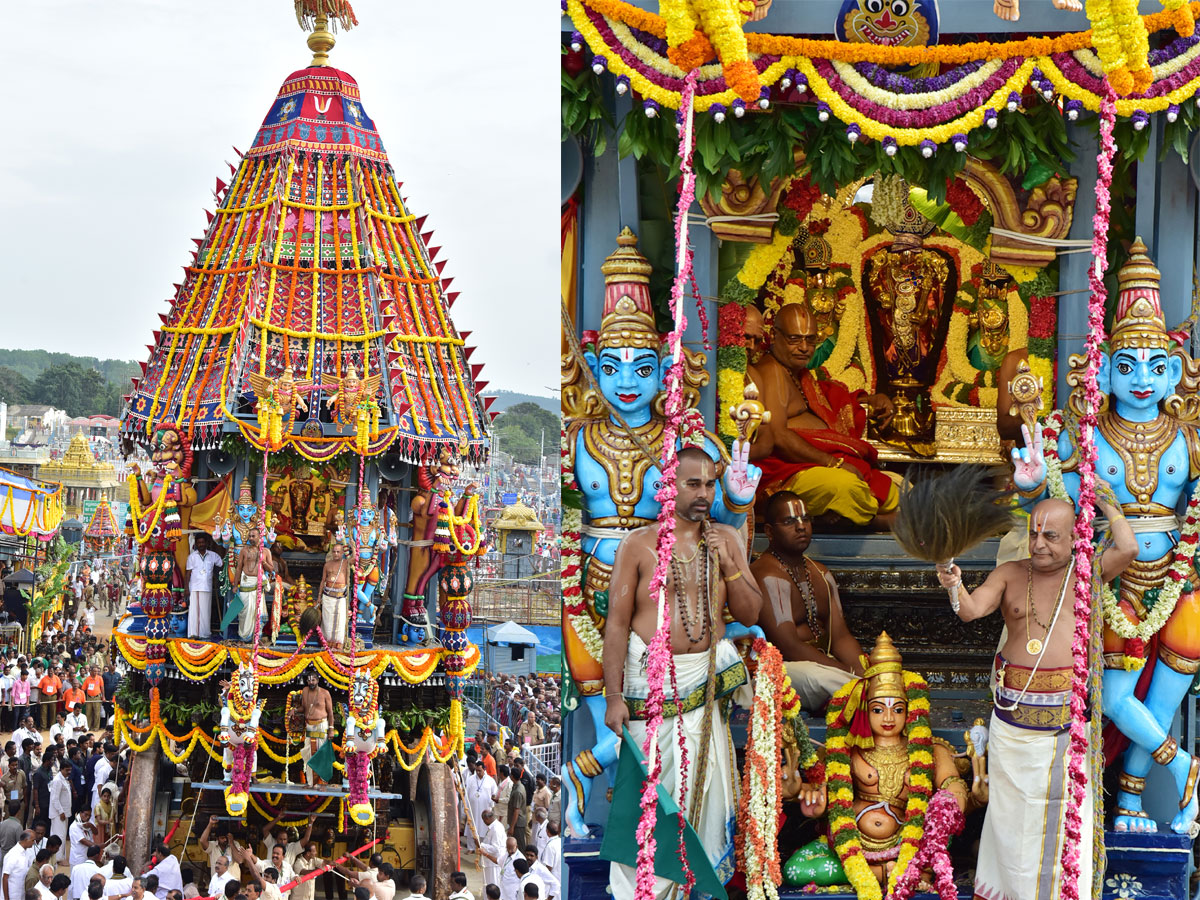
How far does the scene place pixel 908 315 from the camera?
888 centimetres

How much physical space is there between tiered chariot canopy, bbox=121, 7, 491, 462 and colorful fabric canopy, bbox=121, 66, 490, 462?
0.06 feet

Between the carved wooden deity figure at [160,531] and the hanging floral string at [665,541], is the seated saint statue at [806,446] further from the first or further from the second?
the carved wooden deity figure at [160,531]

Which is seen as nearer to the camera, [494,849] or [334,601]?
[494,849]

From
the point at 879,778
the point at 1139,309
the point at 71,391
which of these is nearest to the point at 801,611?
the point at 879,778

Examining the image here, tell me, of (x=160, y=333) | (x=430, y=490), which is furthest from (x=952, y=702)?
(x=160, y=333)

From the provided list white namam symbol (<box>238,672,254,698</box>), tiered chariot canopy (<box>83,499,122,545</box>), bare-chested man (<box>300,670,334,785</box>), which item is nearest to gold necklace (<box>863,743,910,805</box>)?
bare-chested man (<box>300,670,334,785</box>)

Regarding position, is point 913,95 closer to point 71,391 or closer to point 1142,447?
point 1142,447

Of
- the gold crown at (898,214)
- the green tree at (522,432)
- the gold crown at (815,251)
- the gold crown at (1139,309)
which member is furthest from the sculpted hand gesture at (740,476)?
the green tree at (522,432)

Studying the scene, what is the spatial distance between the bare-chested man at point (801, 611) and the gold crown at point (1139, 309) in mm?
1999

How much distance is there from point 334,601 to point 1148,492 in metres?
10.4

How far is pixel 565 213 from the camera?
24.2 feet

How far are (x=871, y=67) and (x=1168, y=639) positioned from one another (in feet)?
10.7

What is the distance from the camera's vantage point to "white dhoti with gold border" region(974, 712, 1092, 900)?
21.7ft

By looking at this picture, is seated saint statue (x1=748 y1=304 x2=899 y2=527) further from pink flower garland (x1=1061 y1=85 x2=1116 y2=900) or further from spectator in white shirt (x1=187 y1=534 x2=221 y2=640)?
spectator in white shirt (x1=187 y1=534 x2=221 y2=640)
